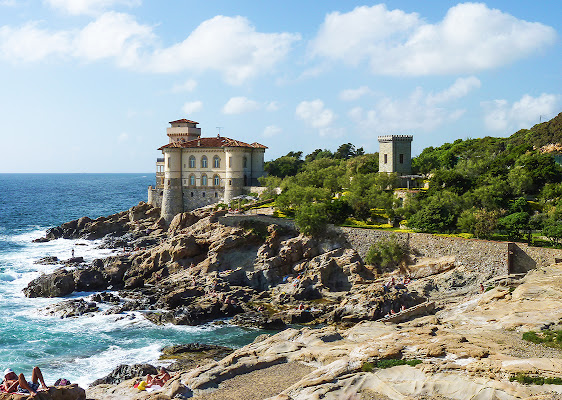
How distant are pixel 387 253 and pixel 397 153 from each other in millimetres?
20311

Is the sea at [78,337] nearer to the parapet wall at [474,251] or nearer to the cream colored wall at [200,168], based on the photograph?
the parapet wall at [474,251]

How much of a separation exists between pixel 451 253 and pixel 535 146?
45.6m

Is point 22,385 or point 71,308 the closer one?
point 22,385

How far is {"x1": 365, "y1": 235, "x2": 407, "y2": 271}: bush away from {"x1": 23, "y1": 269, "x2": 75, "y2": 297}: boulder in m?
25.1

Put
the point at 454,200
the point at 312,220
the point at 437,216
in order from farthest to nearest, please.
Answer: the point at 312,220 < the point at 454,200 < the point at 437,216

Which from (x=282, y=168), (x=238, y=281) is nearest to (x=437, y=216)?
(x=238, y=281)

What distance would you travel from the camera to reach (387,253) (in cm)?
4694

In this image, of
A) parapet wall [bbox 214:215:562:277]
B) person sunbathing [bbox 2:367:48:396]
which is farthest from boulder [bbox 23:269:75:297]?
person sunbathing [bbox 2:367:48:396]

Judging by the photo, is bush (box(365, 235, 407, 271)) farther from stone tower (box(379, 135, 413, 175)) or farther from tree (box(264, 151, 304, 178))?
tree (box(264, 151, 304, 178))

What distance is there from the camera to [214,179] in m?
73.3

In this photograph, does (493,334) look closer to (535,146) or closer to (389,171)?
(389,171)

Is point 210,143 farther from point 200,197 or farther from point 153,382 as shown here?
point 153,382

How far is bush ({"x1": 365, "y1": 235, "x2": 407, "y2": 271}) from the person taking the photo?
4678cm

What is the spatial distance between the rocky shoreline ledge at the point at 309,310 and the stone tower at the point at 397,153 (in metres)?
17.0
